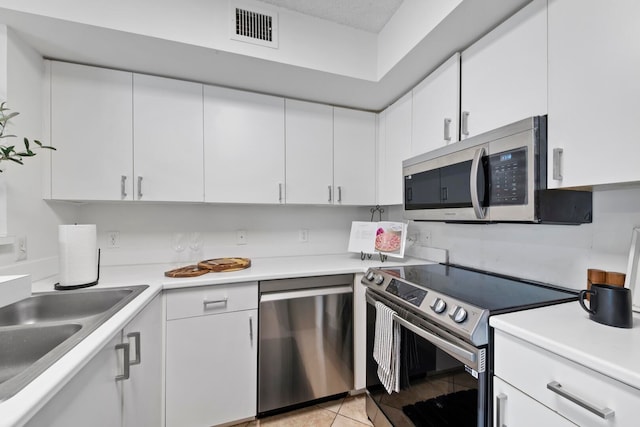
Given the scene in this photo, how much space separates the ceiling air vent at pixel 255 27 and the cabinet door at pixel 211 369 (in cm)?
160

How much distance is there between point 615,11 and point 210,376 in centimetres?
230

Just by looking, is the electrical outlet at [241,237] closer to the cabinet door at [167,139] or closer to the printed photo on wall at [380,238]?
the cabinet door at [167,139]

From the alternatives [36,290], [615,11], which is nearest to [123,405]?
[36,290]

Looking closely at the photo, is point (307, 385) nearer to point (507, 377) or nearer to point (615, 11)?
point (507, 377)

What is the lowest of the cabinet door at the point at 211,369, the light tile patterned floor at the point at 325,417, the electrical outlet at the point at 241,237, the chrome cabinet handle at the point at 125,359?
the light tile patterned floor at the point at 325,417

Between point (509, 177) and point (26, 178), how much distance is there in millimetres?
2348

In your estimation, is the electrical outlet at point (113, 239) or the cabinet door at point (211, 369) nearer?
the cabinet door at point (211, 369)

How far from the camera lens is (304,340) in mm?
1709

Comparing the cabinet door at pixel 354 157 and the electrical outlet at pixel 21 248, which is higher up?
the cabinet door at pixel 354 157

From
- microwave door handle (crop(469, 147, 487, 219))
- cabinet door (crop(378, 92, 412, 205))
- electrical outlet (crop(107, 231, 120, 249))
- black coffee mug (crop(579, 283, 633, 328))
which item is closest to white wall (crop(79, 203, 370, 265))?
electrical outlet (crop(107, 231, 120, 249))

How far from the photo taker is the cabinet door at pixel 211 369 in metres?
1.47

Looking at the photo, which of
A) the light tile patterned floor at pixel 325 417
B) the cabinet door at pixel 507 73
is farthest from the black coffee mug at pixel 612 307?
the light tile patterned floor at pixel 325 417

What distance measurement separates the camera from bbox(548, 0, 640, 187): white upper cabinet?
0.83 metres

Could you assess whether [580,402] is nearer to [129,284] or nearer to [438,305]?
[438,305]
